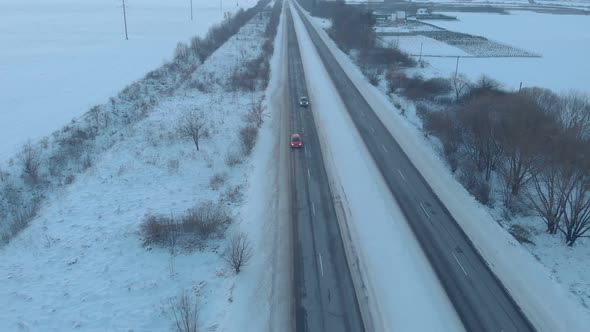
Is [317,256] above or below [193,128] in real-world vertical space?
below

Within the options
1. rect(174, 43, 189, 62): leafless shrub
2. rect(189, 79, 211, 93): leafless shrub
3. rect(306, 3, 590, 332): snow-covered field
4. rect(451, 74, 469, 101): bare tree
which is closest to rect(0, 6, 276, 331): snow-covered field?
rect(306, 3, 590, 332): snow-covered field

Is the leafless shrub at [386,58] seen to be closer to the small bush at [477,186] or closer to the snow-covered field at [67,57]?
the snow-covered field at [67,57]

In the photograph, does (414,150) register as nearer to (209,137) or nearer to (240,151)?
(240,151)

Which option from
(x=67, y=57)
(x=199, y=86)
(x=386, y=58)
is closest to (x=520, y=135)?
(x=199, y=86)

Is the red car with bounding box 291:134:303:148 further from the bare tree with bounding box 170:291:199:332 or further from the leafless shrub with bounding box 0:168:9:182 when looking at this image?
the leafless shrub with bounding box 0:168:9:182

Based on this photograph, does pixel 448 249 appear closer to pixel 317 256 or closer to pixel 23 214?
pixel 317 256

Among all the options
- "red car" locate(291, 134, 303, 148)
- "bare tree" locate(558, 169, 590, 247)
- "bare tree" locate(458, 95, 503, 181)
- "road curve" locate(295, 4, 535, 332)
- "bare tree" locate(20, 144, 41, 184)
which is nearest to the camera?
"road curve" locate(295, 4, 535, 332)

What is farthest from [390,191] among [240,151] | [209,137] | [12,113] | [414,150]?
[12,113]
